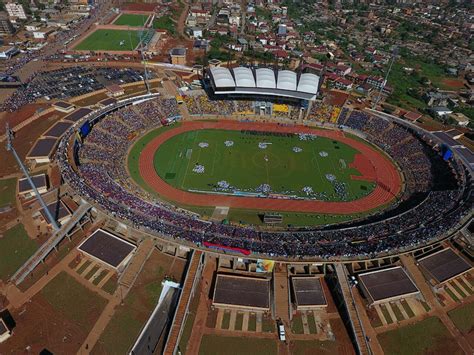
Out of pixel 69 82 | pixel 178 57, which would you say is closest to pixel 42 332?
pixel 69 82

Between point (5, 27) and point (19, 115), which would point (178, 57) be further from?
point (5, 27)

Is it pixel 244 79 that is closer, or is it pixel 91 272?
pixel 91 272

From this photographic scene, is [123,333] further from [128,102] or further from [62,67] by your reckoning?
[62,67]

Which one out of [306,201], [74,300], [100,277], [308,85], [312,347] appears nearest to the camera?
[312,347]

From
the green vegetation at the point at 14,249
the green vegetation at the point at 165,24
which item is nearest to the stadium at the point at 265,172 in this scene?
the green vegetation at the point at 14,249

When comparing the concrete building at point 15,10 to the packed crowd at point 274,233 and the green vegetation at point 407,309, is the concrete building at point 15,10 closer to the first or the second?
the packed crowd at point 274,233

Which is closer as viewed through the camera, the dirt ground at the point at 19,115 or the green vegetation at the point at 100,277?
the green vegetation at the point at 100,277

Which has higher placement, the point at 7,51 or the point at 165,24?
the point at 7,51
